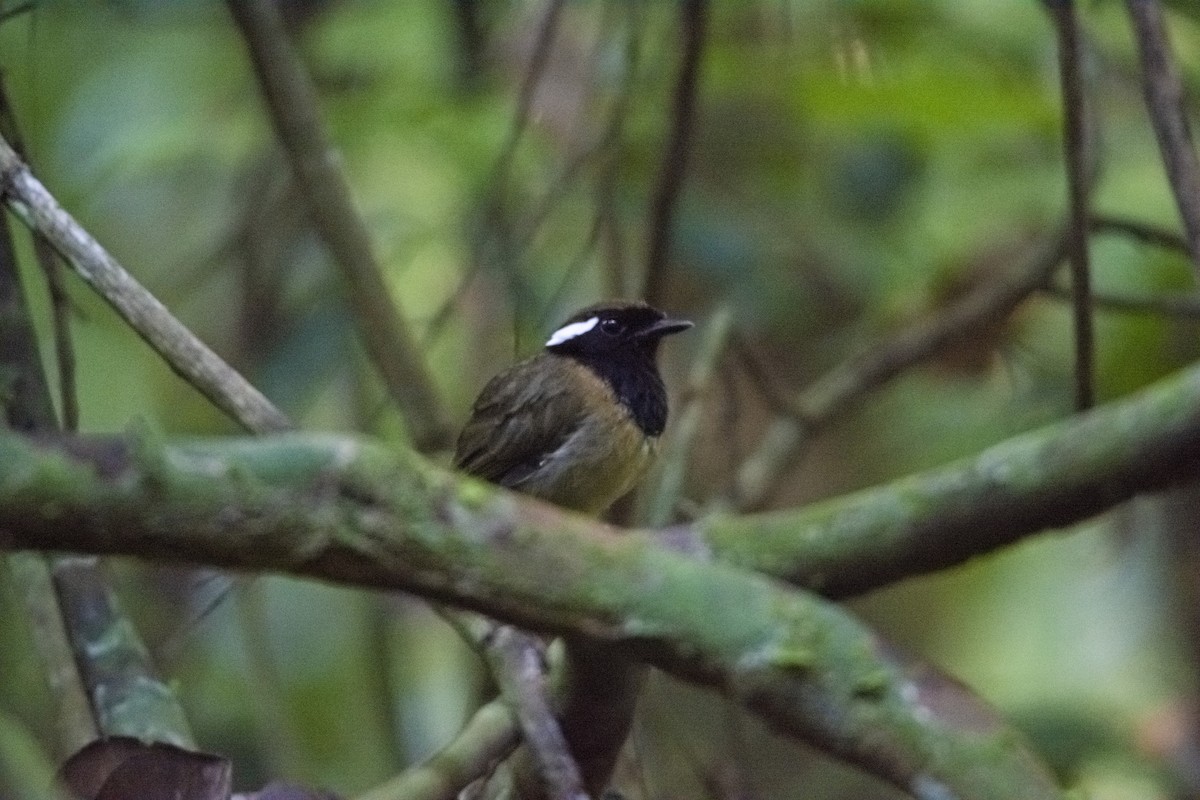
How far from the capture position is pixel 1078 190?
344cm

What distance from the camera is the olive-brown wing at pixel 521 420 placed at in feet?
13.4

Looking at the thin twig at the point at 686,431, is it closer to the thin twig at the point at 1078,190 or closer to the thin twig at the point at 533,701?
the thin twig at the point at 1078,190

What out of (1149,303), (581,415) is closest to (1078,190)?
(1149,303)

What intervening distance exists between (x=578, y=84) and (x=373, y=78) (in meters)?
0.96

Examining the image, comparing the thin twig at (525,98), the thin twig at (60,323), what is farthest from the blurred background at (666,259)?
the thin twig at (60,323)

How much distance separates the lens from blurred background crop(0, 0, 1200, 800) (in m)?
4.30

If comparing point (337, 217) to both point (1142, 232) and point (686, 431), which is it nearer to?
point (686, 431)

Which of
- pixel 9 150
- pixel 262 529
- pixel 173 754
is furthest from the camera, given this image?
pixel 9 150

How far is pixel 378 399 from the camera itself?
4.79 meters

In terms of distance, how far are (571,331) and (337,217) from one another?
2.11 feet

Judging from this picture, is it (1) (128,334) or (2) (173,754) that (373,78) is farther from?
(2) (173,754)

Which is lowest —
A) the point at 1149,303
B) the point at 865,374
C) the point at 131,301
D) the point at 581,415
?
the point at 865,374

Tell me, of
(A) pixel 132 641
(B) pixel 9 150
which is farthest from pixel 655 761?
(B) pixel 9 150

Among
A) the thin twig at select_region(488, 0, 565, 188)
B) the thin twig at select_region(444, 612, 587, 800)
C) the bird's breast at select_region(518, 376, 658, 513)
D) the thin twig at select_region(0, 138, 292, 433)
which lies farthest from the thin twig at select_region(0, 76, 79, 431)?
the bird's breast at select_region(518, 376, 658, 513)
